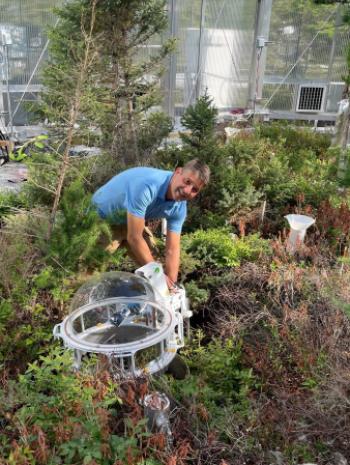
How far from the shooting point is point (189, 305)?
3516mm

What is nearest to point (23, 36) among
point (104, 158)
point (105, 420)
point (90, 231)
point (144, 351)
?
point (104, 158)

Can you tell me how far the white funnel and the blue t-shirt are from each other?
1358 millimetres

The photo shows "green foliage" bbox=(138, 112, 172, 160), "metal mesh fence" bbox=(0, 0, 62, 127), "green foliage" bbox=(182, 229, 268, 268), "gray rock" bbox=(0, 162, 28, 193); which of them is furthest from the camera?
"metal mesh fence" bbox=(0, 0, 62, 127)

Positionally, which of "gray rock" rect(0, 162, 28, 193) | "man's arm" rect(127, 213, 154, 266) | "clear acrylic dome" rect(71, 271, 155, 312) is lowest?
"gray rock" rect(0, 162, 28, 193)

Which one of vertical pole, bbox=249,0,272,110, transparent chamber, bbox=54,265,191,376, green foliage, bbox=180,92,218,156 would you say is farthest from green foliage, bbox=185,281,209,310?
vertical pole, bbox=249,0,272,110

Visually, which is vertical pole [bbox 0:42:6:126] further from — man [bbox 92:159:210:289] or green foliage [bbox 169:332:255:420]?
green foliage [bbox 169:332:255:420]

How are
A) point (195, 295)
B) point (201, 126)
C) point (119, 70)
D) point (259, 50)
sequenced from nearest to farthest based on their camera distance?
point (195, 295)
point (201, 126)
point (119, 70)
point (259, 50)

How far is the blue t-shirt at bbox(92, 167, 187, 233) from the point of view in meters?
3.04

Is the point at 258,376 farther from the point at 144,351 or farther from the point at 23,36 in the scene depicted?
the point at 23,36

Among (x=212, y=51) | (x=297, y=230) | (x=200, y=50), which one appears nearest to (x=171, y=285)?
(x=297, y=230)

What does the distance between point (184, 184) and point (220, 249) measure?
1.21 metres

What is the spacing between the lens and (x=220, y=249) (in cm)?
400

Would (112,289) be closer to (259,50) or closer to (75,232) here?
(75,232)

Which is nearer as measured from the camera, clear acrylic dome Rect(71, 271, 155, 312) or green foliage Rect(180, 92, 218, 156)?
clear acrylic dome Rect(71, 271, 155, 312)
